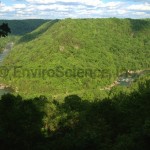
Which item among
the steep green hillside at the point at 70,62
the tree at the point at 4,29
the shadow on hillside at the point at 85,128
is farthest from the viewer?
the steep green hillside at the point at 70,62

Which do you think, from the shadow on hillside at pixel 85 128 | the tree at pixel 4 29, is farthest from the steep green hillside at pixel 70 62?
the tree at pixel 4 29

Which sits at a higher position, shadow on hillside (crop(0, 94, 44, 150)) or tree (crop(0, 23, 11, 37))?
tree (crop(0, 23, 11, 37))

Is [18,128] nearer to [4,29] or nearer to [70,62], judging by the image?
[4,29]

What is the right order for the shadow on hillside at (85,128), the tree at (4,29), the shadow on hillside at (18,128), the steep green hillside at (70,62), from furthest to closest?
the steep green hillside at (70,62) → the shadow on hillside at (18,128) → the shadow on hillside at (85,128) → the tree at (4,29)

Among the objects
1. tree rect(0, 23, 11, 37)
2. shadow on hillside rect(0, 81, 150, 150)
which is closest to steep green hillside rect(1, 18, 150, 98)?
shadow on hillside rect(0, 81, 150, 150)

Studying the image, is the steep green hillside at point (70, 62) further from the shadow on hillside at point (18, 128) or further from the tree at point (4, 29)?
the tree at point (4, 29)

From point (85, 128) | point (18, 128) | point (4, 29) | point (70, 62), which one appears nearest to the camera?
point (4, 29)

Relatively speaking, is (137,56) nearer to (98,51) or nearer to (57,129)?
(98,51)

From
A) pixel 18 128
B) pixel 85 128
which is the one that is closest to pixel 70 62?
pixel 85 128

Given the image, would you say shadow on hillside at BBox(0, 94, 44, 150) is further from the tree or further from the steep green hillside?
the steep green hillside

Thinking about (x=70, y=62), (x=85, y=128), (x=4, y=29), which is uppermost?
(x=4, y=29)
